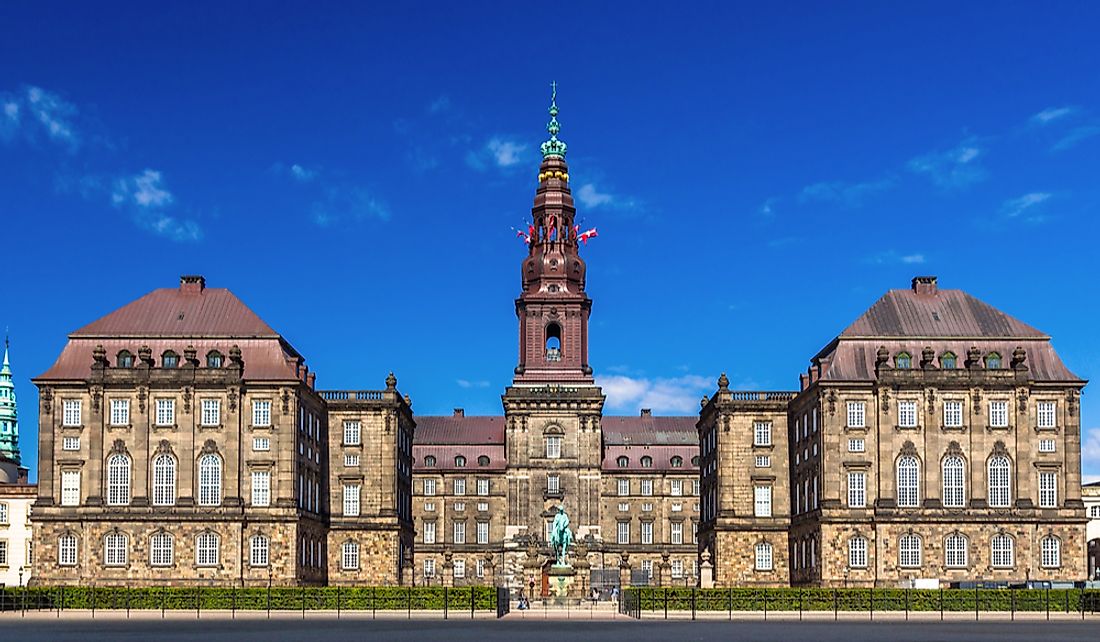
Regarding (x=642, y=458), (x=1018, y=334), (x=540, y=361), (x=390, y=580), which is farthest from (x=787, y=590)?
(x=642, y=458)

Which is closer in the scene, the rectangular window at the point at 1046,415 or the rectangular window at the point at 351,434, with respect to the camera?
the rectangular window at the point at 1046,415

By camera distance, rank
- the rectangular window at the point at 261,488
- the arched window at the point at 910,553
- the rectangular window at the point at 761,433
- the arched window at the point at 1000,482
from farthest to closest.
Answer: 1. the rectangular window at the point at 761,433
2. the rectangular window at the point at 261,488
3. the arched window at the point at 1000,482
4. the arched window at the point at 910,553

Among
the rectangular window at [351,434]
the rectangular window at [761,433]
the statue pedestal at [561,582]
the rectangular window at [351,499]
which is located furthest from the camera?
the rectangular window at [351,434]

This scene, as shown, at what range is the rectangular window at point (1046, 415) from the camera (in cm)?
10738

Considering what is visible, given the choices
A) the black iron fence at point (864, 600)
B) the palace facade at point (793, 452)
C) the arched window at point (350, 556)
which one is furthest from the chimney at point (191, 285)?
the black iron fence at point (864, 600)

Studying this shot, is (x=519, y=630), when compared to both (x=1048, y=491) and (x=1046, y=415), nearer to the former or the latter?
(x=1048, y=491)

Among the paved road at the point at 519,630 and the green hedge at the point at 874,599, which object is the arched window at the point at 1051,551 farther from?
the paved road at the point at 519,630

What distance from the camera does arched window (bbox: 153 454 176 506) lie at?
106 m

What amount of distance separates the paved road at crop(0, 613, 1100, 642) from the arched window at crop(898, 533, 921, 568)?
106 ft

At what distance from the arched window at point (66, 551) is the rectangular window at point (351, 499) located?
2451 centimetres

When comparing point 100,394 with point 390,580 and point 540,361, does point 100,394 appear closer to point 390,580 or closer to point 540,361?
point 390,580

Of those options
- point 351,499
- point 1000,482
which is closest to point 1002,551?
point 1000,482

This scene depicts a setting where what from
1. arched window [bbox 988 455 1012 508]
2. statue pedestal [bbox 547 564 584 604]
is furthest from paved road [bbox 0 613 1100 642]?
arched window [bbox 988 455 1012 508]

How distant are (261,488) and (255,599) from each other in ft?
79.6
